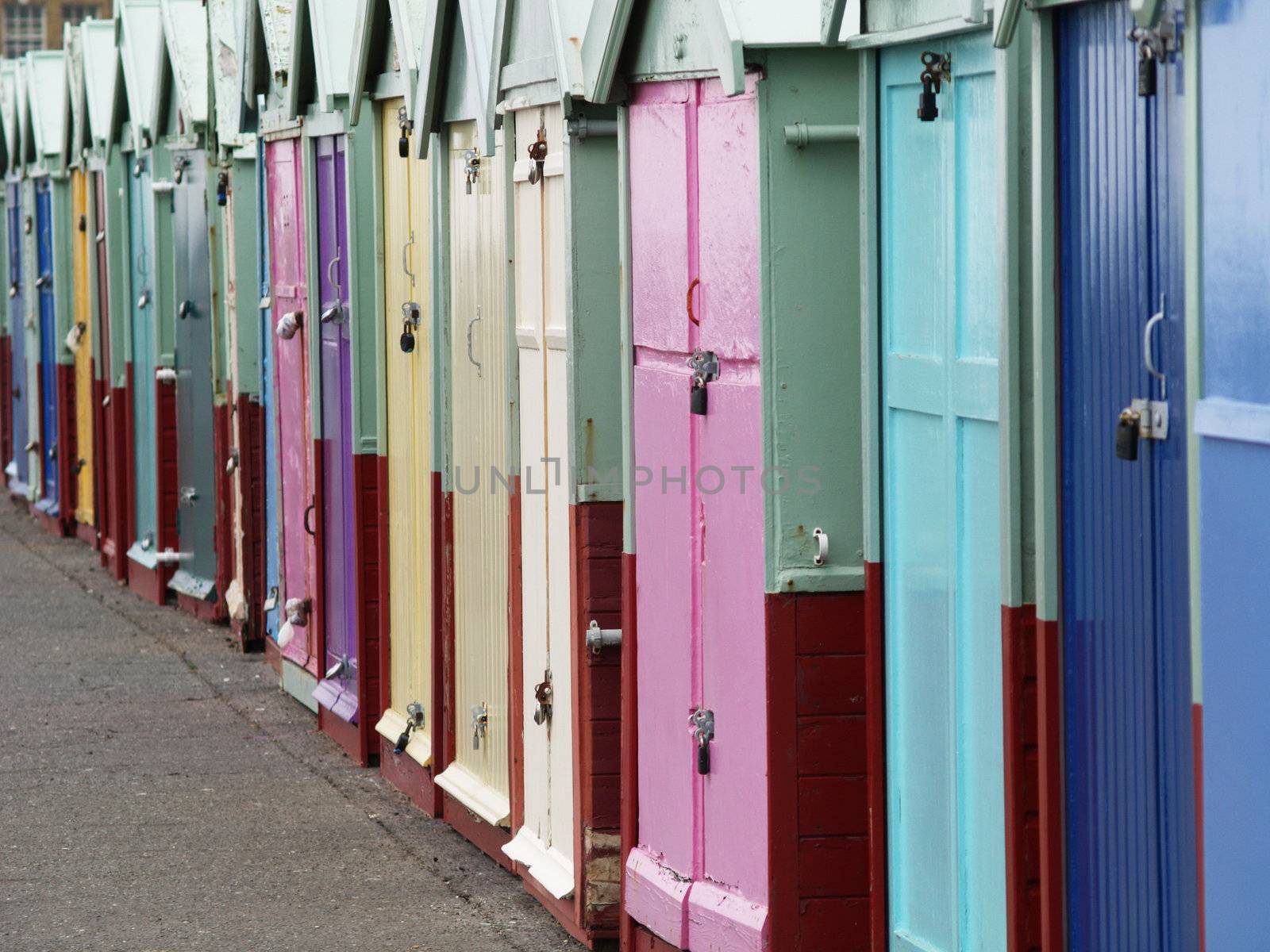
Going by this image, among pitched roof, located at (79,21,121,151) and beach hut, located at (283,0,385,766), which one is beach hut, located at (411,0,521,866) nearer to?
beach hut, located at (283,0,385,766)

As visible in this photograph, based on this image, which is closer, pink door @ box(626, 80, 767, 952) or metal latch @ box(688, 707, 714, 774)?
pink door @ box(626, 80, 767, 952)

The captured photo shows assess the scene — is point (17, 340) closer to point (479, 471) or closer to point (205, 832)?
point (205, 832)

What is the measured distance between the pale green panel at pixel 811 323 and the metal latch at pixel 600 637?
106cm

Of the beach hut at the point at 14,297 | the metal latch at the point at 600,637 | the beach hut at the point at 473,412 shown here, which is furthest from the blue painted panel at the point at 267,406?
the beach hut at the point at 14,297

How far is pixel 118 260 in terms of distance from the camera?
44.4 feet

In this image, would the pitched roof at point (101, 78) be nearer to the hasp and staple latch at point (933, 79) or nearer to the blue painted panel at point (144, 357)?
the blue painted panel at point (144, 357)

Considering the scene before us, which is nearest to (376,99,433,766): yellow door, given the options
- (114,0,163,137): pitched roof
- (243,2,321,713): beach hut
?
(243,2,321,713): beach hut

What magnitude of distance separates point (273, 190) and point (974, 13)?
20.1 feet

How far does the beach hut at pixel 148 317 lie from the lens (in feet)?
40.8

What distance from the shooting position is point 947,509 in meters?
4.23

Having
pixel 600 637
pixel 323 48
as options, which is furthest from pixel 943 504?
pixel 323 48

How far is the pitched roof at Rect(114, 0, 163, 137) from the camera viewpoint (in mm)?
12438

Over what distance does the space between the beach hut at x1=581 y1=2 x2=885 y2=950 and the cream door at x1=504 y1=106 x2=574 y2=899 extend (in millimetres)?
559

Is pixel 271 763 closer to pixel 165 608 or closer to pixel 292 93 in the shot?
pixel 292 93
